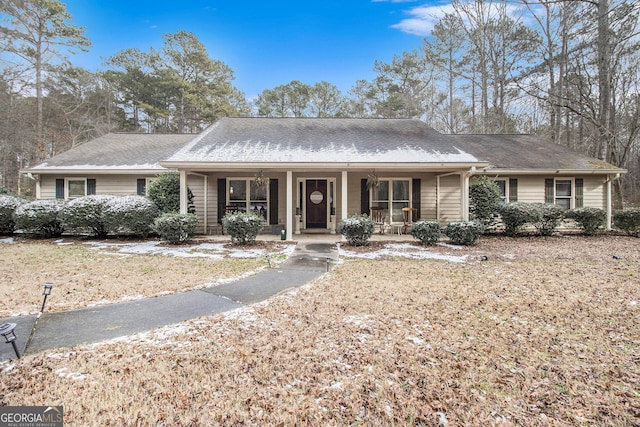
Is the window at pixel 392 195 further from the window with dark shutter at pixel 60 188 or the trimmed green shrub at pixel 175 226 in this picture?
the window with dark shutter at pixel 60 188

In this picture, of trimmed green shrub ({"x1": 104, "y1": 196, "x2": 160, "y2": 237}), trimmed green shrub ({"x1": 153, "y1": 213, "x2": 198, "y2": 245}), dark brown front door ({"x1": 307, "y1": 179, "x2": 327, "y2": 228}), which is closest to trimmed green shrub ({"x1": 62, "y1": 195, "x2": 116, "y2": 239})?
trimmed green shrub ({"x1": 104, "y1": 196, "x2": 160, "y2": 237})

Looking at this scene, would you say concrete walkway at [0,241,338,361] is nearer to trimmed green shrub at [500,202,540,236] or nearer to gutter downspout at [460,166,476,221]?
gutter downspout at [460,166,476,221]

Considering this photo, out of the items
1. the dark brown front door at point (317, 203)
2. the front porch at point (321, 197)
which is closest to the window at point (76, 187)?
the front porch at point (321, 197)

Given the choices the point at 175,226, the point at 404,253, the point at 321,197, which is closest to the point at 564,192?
the point at 404,253

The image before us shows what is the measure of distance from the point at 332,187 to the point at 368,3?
10383 mm

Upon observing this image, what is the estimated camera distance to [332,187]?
11.9 m

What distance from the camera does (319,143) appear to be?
11.1m

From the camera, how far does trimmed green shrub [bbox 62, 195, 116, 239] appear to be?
950 cm

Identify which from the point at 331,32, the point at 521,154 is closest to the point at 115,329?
the point at 521,154

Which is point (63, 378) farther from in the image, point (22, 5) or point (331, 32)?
point (22, 5)

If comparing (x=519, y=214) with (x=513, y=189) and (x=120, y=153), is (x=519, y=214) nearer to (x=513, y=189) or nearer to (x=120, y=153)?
(x=513, y=189)

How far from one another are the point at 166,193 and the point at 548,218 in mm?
13971

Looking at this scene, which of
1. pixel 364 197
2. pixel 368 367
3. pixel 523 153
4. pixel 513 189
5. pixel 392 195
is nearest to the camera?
pixel 368 367

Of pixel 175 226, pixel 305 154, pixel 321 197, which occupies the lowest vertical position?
pixel 175 226
